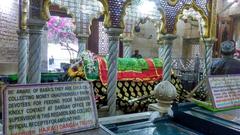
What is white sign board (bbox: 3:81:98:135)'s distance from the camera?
1.28 meters

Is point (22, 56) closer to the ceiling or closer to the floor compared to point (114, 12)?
closer to the floor

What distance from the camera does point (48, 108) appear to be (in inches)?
54.8

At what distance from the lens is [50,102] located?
4.62ft

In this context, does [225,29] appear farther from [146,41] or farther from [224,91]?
[224,91]

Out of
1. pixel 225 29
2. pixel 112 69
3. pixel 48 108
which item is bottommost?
pixel 48 108

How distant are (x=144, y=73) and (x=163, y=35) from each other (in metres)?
1.37

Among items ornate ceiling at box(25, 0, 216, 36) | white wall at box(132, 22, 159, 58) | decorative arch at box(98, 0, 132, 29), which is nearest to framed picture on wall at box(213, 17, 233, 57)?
white wall at box(132, 22, 159, 58)

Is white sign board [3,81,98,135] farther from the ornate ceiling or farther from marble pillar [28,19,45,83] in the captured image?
marble pillar [28,19,45,83]

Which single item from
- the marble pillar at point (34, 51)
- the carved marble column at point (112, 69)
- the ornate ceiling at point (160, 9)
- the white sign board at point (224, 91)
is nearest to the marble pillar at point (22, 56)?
the marble pillar at point (34, 51)

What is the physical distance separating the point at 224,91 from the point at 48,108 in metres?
1.52

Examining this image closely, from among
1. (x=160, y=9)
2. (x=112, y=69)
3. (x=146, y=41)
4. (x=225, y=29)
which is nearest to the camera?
(x=112, y=69)

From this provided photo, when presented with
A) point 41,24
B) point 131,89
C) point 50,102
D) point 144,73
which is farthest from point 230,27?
point 50,102

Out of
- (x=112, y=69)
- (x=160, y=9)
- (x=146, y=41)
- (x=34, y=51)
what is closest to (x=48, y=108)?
(x=112, y=69)

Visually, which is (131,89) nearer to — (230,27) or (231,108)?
(231,108)
